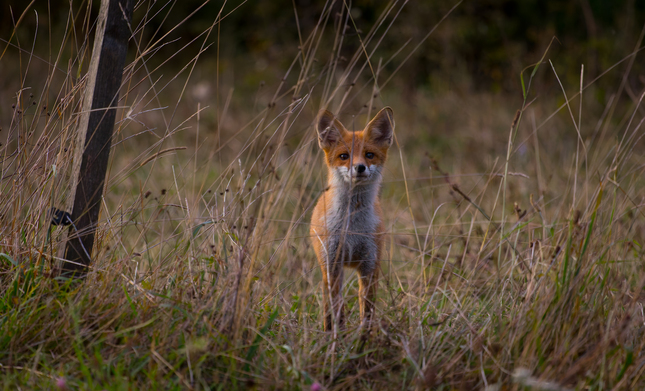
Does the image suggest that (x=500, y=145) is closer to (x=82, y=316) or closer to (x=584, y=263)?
(x=584, y=263)

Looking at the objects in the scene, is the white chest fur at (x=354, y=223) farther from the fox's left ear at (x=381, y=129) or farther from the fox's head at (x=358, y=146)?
the fox's left ear at (x=381, y=129)

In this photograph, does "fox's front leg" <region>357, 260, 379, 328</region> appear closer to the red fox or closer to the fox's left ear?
the red fox

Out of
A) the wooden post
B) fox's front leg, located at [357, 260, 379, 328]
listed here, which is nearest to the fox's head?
fox's front leg, located at [357, 260, 379, 328]

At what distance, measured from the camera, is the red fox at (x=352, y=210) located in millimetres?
3412

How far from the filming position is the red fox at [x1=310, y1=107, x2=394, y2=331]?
11.2 feet

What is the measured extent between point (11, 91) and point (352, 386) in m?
9.42

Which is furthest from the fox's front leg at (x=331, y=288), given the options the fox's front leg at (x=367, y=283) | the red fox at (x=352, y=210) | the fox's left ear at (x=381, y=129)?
the fox's left ear at (x=381, y=129)

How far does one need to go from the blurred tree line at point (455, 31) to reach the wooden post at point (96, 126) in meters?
8.01

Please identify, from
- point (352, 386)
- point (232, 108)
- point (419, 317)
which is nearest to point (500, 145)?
point (232, 108)

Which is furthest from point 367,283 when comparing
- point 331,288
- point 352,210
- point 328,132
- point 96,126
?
point 96,126

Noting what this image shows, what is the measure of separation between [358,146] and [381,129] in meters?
0.36

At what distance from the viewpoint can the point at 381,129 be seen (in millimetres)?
4004

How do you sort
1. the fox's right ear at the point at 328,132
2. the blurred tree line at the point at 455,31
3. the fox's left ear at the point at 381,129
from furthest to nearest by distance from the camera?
the blurred tree line at the point at 455,31 < the fox's left ear at the point at 381,129 < the fox's right ear at the point at 328,132

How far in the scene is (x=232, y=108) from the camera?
36.5ft
